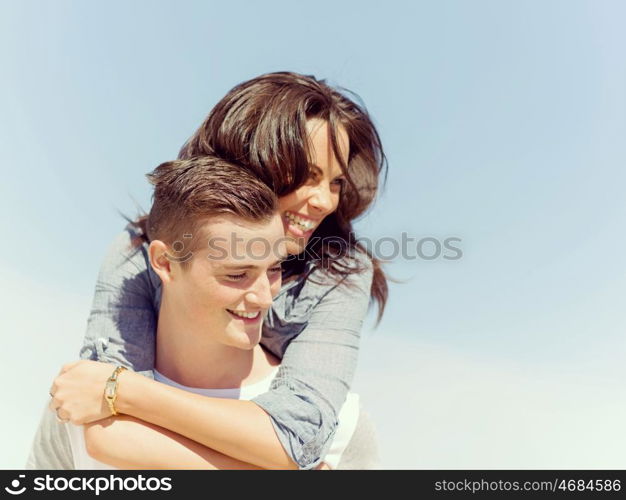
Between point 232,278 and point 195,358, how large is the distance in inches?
22.9

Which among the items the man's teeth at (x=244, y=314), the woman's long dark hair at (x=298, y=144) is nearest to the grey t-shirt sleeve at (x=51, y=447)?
the man's teeth at (x=244, y=314)

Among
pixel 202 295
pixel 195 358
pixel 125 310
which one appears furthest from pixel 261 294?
pixel 125 310

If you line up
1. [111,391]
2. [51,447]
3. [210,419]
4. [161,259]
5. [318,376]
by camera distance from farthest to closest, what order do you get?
1. [51,447]
2. [161,259]
3. [318,376]
4. [111,391]
5. [210,419]

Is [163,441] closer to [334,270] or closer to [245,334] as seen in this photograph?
[245,334]

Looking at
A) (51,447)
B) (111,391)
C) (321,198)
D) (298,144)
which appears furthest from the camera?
(51,447)

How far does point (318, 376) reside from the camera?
3277 mm

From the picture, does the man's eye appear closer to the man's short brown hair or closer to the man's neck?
the man's short brown hair

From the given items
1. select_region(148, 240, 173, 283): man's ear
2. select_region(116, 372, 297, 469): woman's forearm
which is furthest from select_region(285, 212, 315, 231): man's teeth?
→ select_region(116, 372, 297, 469): woman's forearm

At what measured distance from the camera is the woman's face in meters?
3.76

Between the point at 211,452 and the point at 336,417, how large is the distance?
63 centimetres

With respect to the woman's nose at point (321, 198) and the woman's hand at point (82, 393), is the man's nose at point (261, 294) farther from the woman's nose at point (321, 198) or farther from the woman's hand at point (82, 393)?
the woman's hand at point (82, 393)

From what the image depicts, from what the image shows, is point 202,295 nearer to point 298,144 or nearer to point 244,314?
point 244,314

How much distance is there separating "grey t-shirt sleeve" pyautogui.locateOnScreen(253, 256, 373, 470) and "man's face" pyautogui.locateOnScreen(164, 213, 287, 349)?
29 cm

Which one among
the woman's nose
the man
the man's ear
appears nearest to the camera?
the man
